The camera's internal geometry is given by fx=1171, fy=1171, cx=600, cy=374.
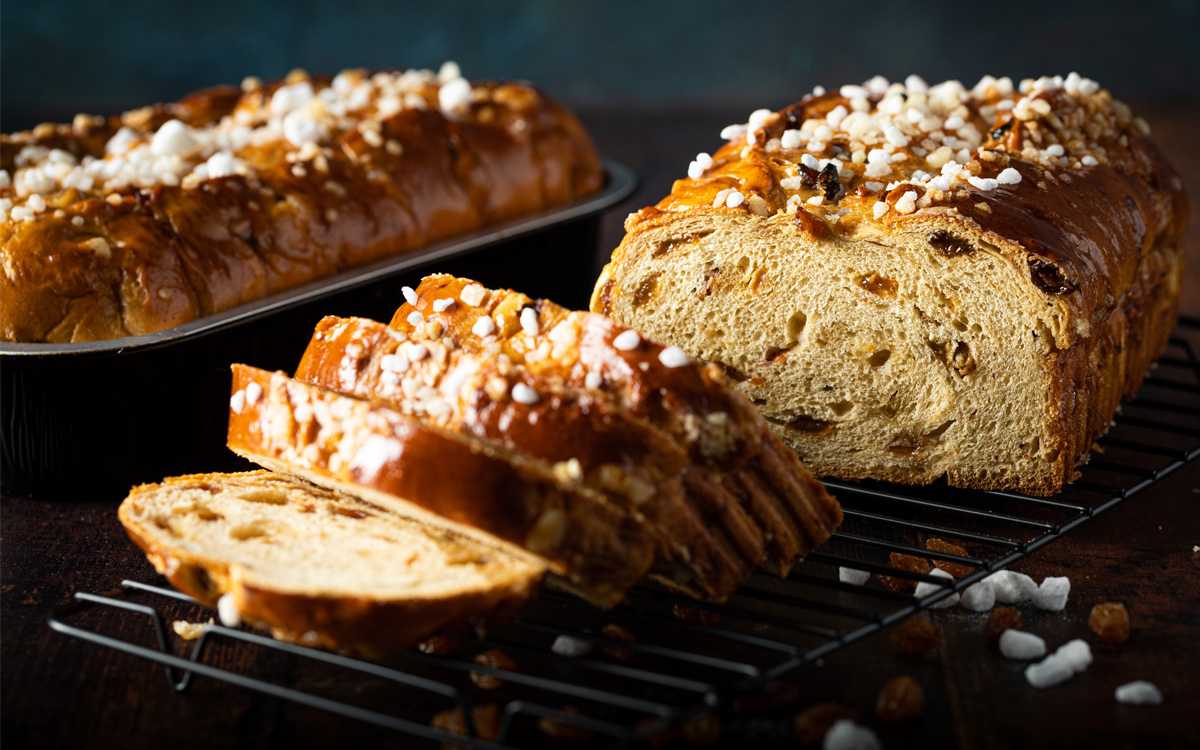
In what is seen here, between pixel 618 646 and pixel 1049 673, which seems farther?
pixel 1049 673

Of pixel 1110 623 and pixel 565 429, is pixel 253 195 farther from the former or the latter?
pixel 1110 623

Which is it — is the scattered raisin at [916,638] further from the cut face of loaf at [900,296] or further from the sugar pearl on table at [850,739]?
the cut face of loaf at [900,296]

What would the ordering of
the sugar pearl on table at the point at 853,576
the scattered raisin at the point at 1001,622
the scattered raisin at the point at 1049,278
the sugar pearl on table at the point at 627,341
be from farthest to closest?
the scattered raisin at the point at 1049,278, the sugar pearl on table at the point at 853,576, the scattered raisin at the point at 1001,622, the sugar pearl on table at the point at 627,341

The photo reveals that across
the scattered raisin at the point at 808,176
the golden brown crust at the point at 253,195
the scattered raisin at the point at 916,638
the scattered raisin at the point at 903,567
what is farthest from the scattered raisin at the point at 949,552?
the golden brown crust at the point at 253,195

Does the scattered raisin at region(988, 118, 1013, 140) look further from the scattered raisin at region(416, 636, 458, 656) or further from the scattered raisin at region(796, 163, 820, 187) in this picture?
the scattered raisin at region(416, 636, 458, 656)

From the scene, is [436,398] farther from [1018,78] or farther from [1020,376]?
[1018,78]

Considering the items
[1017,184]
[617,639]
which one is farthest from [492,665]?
[1017,184]

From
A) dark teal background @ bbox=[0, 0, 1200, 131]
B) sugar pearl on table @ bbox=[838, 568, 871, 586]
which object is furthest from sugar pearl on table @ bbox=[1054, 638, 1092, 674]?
dark teal background @ bbox=[0, 0, 1200, 131]
